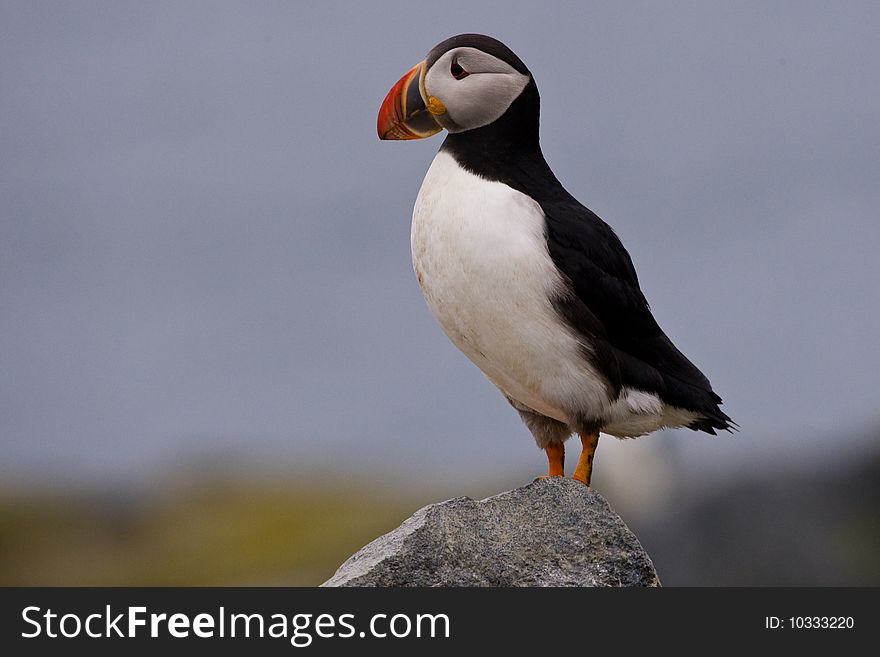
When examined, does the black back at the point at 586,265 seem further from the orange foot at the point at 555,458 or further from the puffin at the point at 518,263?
the orange foot at the point at 555,458

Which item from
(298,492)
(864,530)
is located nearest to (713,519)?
(864,530)

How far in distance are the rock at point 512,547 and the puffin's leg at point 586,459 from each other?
0.45 m

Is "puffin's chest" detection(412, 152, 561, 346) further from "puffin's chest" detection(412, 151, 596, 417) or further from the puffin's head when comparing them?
the puffin's head

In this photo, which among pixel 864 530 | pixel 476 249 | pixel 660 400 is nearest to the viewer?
pixel 476 249

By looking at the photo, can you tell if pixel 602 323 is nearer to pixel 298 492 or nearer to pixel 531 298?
pixel 531 298

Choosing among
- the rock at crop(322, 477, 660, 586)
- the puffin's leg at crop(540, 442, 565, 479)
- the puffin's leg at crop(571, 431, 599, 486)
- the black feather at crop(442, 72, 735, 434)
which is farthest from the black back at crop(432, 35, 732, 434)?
the rock at crop(322, 477, 660, 586)

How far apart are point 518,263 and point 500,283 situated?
0.16 m

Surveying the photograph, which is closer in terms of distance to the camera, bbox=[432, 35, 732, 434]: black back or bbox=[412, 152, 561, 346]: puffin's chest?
bbox=[412, 152, 561, 346]: puffin's chest

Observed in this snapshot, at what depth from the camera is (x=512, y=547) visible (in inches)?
301

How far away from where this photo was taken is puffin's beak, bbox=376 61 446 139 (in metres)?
8.34

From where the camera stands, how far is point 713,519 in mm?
18094

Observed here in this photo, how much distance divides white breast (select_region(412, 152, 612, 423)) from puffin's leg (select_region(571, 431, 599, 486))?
22 cm

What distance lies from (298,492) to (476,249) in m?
31.7

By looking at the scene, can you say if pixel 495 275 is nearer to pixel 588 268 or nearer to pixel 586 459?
pixel 588 268
